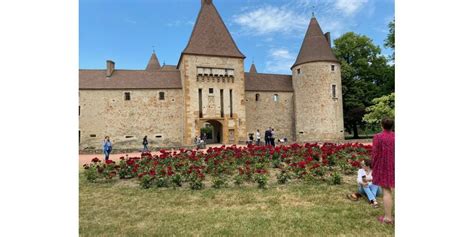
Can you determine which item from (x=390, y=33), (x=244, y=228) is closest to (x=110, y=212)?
(x=244, y=228)

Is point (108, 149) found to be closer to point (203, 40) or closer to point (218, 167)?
point (218, 167)

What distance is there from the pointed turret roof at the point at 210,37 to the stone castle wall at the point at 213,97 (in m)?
0.64

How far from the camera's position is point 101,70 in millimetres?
29125

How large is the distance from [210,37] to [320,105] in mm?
13781

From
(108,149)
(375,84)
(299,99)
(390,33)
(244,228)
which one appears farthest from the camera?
(375,84)

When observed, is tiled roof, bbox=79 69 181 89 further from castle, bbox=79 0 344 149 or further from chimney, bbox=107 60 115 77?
chimney, bbox=107 60 115 77

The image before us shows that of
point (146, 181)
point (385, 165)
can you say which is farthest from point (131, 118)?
point (385, 165)

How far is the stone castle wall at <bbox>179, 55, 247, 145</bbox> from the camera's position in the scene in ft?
86.5

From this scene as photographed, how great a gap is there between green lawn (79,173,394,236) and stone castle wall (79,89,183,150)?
20.9 m

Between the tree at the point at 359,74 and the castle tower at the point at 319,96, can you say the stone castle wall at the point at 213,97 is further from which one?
the tree at the point at 359,74

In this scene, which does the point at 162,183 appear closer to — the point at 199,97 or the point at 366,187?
the point at 366,187

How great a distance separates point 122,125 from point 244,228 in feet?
84.8

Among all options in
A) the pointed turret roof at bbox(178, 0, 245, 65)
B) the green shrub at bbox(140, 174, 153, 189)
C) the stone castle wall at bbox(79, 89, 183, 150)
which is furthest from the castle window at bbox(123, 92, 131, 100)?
the green shrub at bbox(140, 174, 153, 189)
